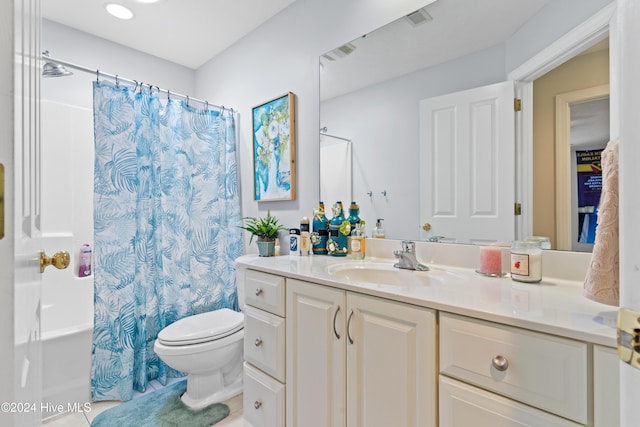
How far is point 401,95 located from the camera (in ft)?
4.90

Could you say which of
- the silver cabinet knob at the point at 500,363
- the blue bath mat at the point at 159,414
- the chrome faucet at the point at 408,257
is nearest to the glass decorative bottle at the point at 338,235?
the chrome faucet at the point at 408,257

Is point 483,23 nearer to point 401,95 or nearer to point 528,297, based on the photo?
point 401,95

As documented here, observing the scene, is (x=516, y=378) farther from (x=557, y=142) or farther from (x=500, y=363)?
(x=557, y=142)

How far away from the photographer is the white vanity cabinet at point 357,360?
2.79ft

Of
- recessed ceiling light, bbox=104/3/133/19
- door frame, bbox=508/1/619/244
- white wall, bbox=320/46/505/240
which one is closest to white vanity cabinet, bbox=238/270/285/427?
white wall, bbox=320/46/505/240

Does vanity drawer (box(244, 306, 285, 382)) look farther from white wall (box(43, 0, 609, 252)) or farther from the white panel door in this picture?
the white panel door

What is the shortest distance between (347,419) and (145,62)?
9.69ft

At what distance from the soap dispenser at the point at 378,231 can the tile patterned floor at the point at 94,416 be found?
1.20 meters

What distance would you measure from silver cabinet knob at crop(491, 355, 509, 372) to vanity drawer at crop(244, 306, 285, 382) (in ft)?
2.64

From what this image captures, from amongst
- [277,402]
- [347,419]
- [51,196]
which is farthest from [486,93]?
[51,196]

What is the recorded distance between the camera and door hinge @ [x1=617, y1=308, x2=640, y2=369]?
0.33 meters

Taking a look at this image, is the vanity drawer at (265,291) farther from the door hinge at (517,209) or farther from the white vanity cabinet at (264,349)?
the door hinge at (517,209)

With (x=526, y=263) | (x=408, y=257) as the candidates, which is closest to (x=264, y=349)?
(x=408, y=257)

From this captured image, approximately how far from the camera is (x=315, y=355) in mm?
1142
